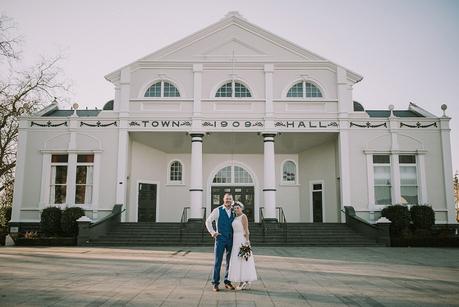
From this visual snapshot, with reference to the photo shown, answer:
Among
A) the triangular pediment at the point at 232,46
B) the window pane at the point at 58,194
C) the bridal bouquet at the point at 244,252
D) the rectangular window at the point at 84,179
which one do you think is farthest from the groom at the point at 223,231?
the window pane at the point at 58,194

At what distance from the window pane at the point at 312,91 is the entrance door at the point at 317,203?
5.31 m

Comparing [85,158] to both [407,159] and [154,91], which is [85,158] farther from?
[407,159]

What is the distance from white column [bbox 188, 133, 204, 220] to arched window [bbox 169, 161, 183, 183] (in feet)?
16.0

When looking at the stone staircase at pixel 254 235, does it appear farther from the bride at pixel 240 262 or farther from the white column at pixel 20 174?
the bride at pixel 240 262

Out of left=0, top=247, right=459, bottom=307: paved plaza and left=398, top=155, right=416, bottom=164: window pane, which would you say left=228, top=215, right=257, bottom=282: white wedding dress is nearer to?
left=0, top=247, right=459, bottom=307: paved plaza

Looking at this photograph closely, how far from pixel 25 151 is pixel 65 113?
405 cm

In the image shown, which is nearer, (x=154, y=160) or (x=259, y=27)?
(x=259, y=27)

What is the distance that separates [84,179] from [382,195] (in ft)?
49.4

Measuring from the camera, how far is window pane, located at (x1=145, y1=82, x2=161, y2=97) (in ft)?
69.0

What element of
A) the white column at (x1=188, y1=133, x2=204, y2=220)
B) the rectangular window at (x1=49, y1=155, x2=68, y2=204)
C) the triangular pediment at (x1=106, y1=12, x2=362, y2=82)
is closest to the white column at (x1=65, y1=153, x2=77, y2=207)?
the rectangular window at (x1=49, y1=155, x2=68, y2=204)

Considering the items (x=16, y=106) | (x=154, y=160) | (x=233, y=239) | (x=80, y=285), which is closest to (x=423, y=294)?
(x=233, y=239)

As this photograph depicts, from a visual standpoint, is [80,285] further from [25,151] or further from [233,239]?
[25,151]

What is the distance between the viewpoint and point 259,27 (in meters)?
21.1

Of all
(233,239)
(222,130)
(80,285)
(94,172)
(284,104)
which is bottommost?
(80,285)
